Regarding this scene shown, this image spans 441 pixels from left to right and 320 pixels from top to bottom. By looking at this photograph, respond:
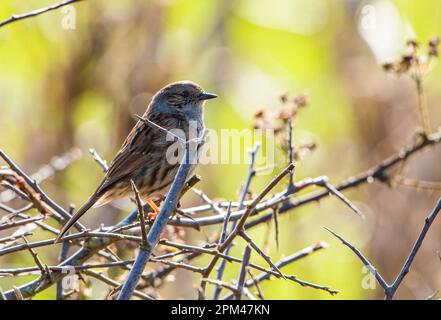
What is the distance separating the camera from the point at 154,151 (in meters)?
5.27

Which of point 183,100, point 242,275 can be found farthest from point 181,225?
point 183,100

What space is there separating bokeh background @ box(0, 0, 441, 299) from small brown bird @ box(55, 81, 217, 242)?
65.2 inches

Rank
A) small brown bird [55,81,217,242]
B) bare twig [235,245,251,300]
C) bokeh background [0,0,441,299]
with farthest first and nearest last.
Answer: bokeh background [0,0,441,299] → small brown bird [55,81,217,242] → bare twig [235,245,251,300]

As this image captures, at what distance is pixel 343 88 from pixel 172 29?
204 cm


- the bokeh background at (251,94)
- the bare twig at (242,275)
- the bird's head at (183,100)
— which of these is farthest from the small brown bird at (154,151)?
the bokeh background at (251,94)

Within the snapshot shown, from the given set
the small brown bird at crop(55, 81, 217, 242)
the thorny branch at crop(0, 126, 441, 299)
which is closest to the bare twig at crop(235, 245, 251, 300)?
the thorny branch at crop(0, 126, 441, 299)

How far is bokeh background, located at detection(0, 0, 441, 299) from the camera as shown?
7262 millimetres

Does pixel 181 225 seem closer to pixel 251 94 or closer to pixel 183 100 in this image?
pixel 183 100

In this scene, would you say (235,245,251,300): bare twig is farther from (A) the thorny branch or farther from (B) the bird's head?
(B) the bird's head

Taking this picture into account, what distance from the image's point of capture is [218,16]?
346 inches
